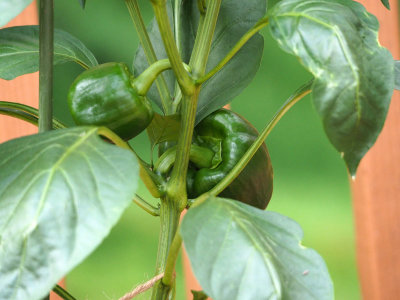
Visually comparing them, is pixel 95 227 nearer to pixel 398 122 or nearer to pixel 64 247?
pixel 64 247

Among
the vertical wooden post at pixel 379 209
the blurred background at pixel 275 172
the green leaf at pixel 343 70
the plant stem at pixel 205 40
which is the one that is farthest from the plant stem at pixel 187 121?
the vertical wooden post at pixel 379 209

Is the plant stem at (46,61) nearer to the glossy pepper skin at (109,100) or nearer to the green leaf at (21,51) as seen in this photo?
Result: the glossy pepper skin at (109,100)

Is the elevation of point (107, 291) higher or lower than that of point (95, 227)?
lower

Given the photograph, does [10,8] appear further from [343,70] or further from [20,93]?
[20,93]

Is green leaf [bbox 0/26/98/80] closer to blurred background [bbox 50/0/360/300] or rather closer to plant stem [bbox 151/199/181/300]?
plant stem [bbox 151/199/181/300]

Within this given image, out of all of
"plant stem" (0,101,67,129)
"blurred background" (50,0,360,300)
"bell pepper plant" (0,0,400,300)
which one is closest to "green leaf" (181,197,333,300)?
"bell pepper plant" (0,0,400,300)

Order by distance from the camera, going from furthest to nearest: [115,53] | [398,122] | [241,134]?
[398,122]
[115,53]
[241,134]

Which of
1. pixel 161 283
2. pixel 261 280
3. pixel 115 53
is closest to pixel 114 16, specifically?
pixel 115 53

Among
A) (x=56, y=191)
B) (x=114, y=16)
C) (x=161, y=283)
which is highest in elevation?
(x=114, y=16)
